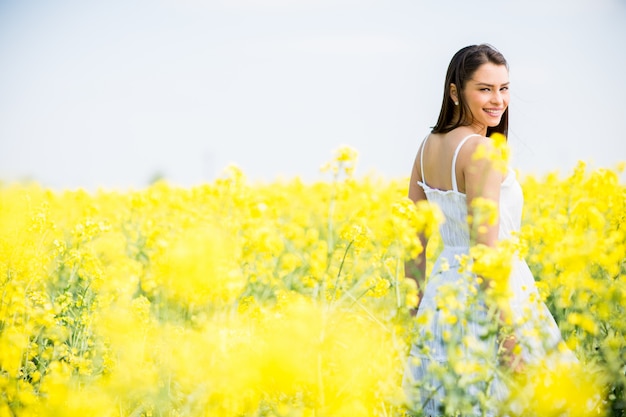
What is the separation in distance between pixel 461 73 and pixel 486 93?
123 mm

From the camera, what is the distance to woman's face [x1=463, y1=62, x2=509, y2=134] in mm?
2451

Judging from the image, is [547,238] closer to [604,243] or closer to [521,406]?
[604,243]

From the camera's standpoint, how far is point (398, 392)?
6.44 ft

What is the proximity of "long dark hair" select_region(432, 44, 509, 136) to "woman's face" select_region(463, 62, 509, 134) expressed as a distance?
0.06 ft

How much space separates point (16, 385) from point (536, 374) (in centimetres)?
178

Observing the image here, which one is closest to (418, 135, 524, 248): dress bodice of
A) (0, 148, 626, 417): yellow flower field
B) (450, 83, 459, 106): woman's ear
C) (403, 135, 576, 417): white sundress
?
(403, 135, 576, 417): white sundress

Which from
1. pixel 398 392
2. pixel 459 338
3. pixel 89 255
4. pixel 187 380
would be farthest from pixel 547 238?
pixel 89 255

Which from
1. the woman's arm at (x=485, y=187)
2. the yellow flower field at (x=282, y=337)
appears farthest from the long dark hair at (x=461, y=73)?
the yellow flower field at (x=282, y=337)

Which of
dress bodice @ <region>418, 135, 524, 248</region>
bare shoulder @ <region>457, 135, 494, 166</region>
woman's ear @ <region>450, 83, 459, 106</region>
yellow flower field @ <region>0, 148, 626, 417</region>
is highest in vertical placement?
woman's ear @ <region>450, 83, 459, 106</region>

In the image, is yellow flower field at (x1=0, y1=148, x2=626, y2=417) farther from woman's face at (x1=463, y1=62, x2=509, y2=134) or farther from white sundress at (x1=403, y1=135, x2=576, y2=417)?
woman's face at (x1=463, y1=62, x2=509, y2=134)

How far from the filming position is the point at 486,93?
8.11 ft

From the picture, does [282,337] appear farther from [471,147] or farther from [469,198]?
[471,147]

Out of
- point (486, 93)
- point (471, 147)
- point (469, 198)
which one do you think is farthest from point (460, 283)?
point (486, 93)

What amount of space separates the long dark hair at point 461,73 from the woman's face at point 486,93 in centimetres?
2
